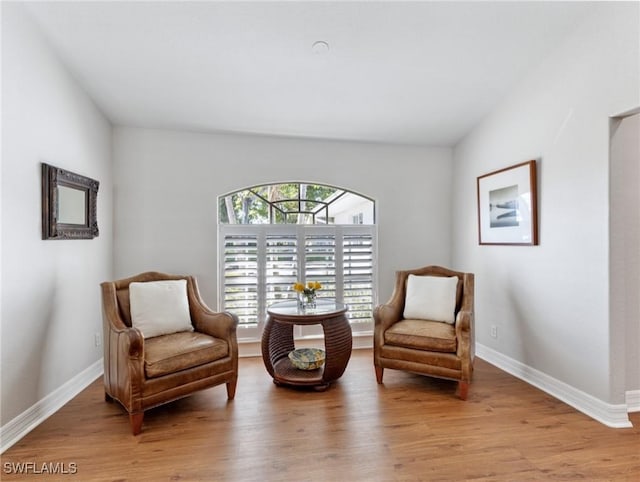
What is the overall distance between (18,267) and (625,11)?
4332 millimetres

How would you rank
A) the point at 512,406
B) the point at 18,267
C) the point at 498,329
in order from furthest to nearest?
the point at 498,329, the point at 512,406, the point at 18,267

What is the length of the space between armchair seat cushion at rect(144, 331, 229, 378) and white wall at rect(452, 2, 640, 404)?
268cm

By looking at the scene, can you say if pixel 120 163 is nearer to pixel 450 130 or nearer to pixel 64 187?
pixel 64 187

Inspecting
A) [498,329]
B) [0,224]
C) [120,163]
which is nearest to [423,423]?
[498,329]

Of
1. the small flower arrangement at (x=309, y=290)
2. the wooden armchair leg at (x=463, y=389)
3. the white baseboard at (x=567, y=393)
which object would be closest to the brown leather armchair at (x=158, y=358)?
the small flower arrangement at (x=309, y=290)

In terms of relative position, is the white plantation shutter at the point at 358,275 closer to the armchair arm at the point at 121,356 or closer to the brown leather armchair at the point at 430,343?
the brown leather armchair at the point at 430,343

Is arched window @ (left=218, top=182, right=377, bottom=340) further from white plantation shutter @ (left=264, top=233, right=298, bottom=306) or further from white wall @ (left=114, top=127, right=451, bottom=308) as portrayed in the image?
white wall @ (left=114, top=127, right=451, bottom=308)

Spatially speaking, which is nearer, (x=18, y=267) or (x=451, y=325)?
(x=18, y=267)

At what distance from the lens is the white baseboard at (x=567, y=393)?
2398 mm

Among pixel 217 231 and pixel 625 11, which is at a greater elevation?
pixel 625 11

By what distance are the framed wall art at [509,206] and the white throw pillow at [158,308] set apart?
305 cm

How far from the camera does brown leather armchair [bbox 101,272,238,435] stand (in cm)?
231

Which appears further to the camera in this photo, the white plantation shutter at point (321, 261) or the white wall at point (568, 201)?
the white plantation shutter at point (321, 261)

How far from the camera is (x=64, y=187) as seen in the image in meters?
2.76
